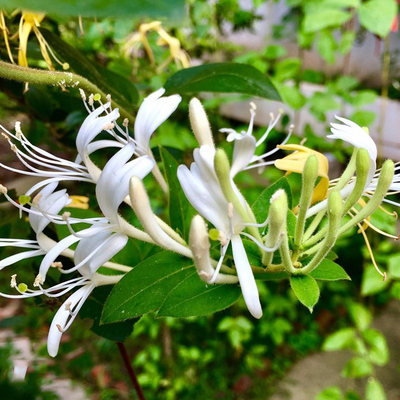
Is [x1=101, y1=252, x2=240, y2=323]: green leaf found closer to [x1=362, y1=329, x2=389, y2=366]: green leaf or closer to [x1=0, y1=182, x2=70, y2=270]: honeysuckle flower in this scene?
[x1=0, y1=182, x2=70, y2=270]: honeysuckle flower

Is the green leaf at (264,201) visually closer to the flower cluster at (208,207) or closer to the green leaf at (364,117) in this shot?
the flower cluster at (208,207)

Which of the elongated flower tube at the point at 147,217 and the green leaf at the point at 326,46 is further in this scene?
the green leaf at the point at 326,46

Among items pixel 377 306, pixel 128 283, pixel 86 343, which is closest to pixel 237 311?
pixel 86 343

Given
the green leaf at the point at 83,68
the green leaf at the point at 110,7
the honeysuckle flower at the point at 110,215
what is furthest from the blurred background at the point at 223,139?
the green leaf at the point at 110,7

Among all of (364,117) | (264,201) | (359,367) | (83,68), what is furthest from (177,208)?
(359,367)

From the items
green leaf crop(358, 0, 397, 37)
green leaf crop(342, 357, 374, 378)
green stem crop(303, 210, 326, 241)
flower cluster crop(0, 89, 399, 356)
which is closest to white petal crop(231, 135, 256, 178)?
flower cluster crop(0, 89, 399, 356)

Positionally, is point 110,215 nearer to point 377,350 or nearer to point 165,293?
point 165,293

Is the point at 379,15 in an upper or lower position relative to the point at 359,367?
upper
